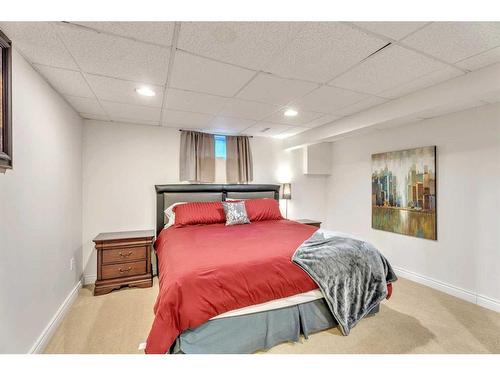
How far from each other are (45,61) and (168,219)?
227 cm

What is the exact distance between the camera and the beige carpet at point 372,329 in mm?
1808

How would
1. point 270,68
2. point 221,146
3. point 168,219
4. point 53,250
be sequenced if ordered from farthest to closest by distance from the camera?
point 221,146 → point 168,219 → point 53,250 → point 270,68

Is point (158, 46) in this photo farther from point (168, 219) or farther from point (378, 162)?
point (378, 162)

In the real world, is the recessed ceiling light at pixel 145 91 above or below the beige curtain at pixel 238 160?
above

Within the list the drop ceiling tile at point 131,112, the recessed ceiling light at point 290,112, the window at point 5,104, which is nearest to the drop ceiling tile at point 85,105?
the drop ceiling tile at point 131,112

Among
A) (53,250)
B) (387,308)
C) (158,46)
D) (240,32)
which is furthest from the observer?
(387,308)

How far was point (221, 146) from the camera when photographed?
415 centimetres

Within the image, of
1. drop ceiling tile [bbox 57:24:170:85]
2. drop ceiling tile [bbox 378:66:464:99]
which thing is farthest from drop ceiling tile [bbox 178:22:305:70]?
drop ceiling tile [bbox 378:66:464:99]

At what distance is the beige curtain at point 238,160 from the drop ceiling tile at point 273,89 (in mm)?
1610

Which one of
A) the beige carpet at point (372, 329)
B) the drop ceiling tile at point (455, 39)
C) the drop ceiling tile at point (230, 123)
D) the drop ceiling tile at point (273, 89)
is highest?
the drop ceiling tile at point (273, 89)

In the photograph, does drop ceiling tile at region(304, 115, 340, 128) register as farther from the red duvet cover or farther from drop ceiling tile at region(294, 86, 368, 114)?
the red duvet cover

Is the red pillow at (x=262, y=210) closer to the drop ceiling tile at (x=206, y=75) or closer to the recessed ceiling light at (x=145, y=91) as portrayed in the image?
the drop ceiling tile at (x=206, y=75)

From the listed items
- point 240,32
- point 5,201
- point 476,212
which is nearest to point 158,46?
point 240,32
